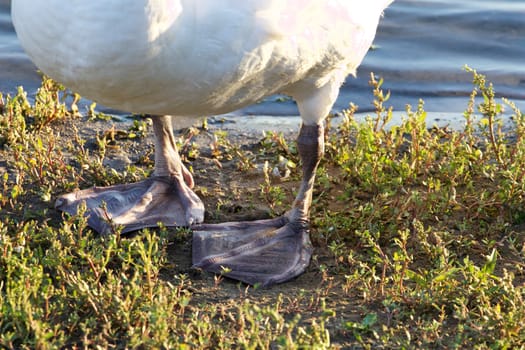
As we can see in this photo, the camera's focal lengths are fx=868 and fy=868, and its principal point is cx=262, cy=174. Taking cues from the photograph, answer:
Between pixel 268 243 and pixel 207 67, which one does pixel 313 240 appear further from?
pixel 207 67

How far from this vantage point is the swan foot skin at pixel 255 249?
381 centimetres

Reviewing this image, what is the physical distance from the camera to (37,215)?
4.13 m

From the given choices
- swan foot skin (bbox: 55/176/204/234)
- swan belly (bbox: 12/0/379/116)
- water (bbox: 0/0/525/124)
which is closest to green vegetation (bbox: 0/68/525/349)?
swan foot skin (bbox: 55/176/204/234)

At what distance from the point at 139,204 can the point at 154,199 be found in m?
0.10

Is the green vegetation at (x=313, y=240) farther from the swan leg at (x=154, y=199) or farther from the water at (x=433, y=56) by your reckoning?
the water at (x=433, y=56)

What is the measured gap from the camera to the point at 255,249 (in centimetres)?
407

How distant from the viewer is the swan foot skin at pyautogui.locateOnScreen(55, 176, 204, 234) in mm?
4180

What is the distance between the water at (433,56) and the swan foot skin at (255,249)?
219cm

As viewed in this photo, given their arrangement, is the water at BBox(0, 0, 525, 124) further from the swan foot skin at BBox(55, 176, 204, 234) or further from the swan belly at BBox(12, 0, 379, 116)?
the swan belly at BBox(12, 0, 379, 116)

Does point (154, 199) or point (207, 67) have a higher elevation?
point (207, 67)

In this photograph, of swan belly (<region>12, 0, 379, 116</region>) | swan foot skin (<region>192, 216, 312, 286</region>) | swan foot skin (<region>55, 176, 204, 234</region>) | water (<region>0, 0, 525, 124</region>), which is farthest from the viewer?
water (<region>0, 0, 525, 124</region>)

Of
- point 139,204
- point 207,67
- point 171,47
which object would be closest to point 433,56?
point 139,204

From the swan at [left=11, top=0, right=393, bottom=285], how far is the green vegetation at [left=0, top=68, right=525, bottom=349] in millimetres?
129

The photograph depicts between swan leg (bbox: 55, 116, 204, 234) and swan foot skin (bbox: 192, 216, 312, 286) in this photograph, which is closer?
swan foot skin (bbox: 192, 216, 312, 286)
